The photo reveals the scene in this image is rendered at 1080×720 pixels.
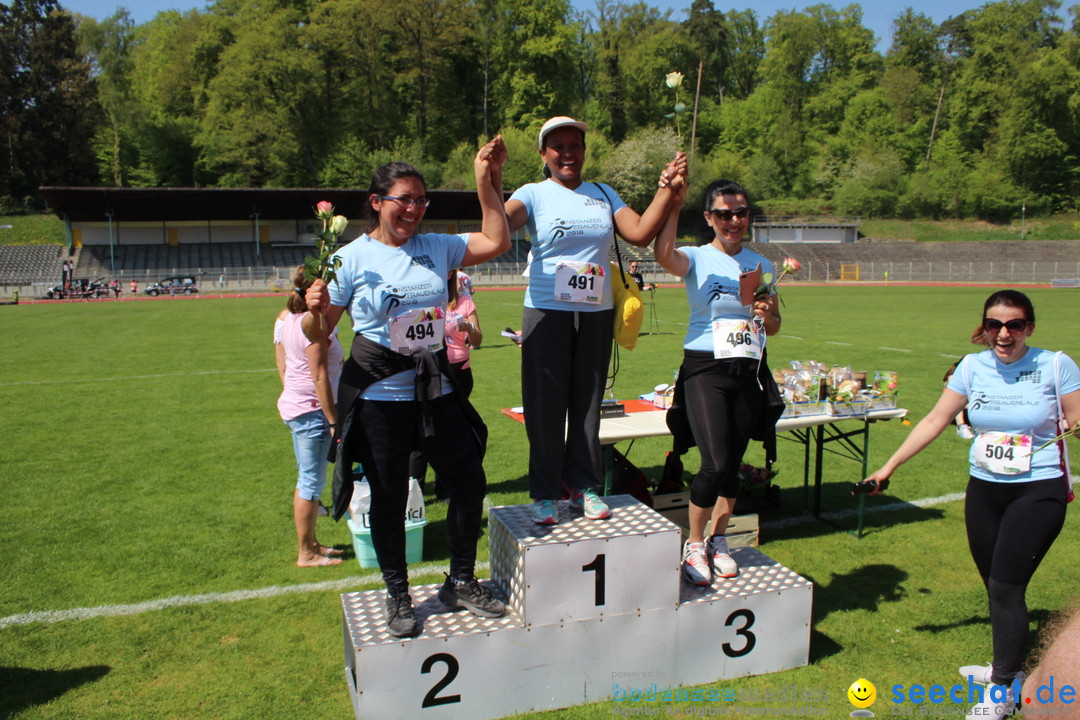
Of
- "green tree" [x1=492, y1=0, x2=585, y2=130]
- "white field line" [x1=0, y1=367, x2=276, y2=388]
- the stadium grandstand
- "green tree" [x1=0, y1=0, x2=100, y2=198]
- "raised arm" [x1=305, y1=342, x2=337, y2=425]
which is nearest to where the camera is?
"raised arm" [x1=305, y1=342, x2=337, y2=425]

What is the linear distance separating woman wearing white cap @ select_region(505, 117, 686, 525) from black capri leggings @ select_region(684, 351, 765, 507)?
0.57 meters

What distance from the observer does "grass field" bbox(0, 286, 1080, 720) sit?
151 inches

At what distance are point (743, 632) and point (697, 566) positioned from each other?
1.24 ft

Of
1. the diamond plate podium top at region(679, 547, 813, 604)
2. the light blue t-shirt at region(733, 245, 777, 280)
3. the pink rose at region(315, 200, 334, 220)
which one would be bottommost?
the diamond plate podium top at region(679, 547, 813, 604)

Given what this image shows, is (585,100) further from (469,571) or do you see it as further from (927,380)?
(469,571)

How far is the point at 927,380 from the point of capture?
12.3m

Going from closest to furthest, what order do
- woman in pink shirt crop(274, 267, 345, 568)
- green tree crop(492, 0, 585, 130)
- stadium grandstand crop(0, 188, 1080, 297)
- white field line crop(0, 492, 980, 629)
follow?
white field line crop(0, 492, 980, 629) → woman in pink shirt crop(274, 267, 345, 568) → stadium grandstand crop(0, 188, 1080, 297) → green tree crop(492, 0, 585, 130)

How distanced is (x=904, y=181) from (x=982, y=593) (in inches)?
3166

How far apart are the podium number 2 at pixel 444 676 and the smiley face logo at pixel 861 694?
70.0 inches

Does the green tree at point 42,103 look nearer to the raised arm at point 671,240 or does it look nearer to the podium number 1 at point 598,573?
the raised arm at point 671,240

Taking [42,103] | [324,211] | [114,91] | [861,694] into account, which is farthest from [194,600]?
[114,91]

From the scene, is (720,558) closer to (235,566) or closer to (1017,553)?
(1017,553)

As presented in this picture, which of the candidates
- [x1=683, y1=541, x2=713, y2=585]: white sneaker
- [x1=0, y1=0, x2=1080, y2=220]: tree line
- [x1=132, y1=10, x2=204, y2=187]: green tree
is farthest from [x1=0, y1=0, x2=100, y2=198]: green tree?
[x1=683, y1=541, x2=713, y2=585]: white sneaker

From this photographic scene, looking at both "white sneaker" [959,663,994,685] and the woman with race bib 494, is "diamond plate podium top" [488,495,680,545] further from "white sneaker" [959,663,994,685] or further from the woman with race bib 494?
"white sneaker" [959,663,994,685]
